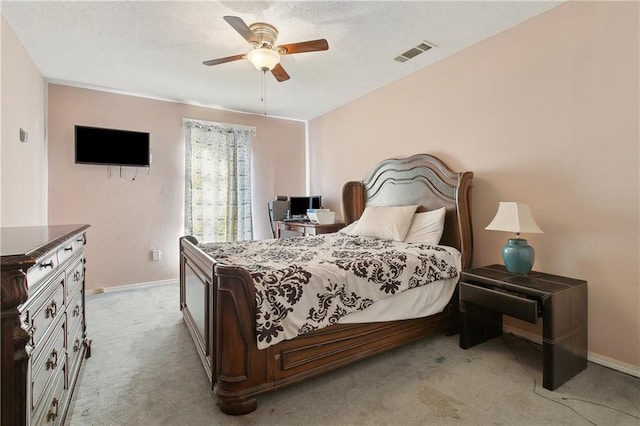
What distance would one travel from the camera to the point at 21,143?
9.34 ft

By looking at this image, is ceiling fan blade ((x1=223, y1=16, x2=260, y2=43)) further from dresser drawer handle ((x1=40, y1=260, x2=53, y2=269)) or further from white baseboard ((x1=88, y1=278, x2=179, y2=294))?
white baseboard ((x1=88, y1=278, x2=179, y2=294))

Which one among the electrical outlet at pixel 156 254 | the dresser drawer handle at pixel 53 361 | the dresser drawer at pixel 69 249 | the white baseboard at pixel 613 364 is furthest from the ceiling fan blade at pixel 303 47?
the electrical outlet at pixel 156 254

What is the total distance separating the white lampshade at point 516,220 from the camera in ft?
7.07

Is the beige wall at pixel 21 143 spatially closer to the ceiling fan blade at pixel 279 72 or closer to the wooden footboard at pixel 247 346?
the wooden footboard at pixel 247 346

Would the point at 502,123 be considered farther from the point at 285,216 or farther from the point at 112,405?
the point at 112,405

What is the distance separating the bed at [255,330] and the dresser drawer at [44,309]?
0.68m

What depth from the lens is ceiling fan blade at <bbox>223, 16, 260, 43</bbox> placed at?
198 centimetres

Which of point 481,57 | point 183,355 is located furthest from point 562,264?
point 183,355

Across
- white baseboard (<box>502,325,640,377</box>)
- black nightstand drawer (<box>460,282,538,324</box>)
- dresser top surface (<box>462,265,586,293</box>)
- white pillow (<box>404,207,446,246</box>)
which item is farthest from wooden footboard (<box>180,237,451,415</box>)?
white baseboard (<box>502,325,640,377</box>)

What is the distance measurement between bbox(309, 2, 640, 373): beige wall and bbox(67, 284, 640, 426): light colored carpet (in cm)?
59

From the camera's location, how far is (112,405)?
175 centimetres

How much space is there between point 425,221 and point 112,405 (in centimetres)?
271

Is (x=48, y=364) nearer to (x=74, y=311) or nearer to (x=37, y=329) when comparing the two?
(x=37, y=329)

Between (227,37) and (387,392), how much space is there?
9.79ft
